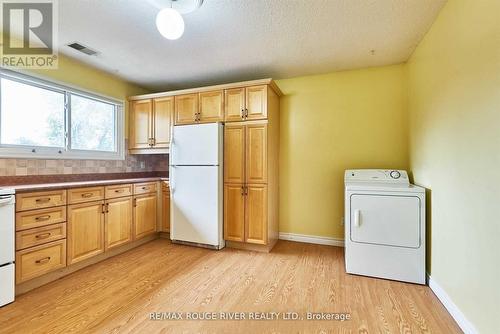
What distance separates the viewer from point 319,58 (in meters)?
2.70

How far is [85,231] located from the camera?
7.69ft

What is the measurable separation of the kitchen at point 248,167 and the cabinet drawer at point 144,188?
67mm

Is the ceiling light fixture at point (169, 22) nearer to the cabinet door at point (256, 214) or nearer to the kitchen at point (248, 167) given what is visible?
the kitchen at point (248, 167)

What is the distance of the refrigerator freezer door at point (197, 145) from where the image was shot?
2.88m

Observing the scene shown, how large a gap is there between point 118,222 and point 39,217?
2.66 feet

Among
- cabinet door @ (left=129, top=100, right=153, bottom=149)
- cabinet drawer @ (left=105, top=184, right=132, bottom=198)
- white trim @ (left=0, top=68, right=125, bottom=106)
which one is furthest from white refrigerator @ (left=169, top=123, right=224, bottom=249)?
white trim @ (left=0, top=68, right=125, bottom=106)

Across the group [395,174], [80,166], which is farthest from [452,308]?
[80,166]

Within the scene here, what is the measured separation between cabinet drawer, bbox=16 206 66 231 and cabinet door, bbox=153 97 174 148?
1.50 m

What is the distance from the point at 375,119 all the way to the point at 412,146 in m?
0.55

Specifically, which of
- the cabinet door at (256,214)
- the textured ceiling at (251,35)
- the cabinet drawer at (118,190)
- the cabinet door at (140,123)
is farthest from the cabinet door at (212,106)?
the cabinet drawer at (118,190)

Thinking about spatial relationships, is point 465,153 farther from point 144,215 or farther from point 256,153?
point 144,215

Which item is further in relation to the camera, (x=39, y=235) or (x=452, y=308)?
(x=39, y=235)

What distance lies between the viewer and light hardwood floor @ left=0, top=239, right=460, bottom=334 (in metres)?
1.52

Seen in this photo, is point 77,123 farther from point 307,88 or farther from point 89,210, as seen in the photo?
point 307,88
